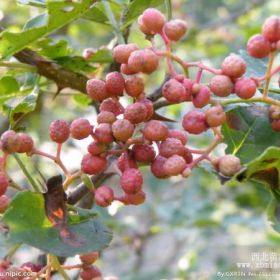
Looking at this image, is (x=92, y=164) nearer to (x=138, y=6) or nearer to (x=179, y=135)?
(x=179, y=135)

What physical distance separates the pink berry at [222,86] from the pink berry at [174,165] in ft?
0.43

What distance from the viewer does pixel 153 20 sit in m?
1.05

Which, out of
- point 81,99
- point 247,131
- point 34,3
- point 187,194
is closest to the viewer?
point 247,131

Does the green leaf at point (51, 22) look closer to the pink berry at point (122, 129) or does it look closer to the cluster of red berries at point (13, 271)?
the pink berry at point (122, 129)

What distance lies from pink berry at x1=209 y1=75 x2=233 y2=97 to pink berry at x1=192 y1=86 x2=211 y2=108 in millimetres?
13

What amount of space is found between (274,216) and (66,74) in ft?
1.88

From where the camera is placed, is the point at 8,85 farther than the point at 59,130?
Yes

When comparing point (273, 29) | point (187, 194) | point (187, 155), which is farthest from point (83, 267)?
point (187, 194)

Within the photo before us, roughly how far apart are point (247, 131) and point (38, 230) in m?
0.45

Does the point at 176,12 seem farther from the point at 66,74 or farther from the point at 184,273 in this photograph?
the point at 66,74

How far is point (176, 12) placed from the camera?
4.11 metres

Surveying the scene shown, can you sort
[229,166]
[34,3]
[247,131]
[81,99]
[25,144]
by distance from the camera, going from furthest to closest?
[81,99] → [34,3] → [247,131] → [25,144] → [229,166]

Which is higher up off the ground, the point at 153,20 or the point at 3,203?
the point at 153,20

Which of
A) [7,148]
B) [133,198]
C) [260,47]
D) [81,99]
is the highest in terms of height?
[260,47]
